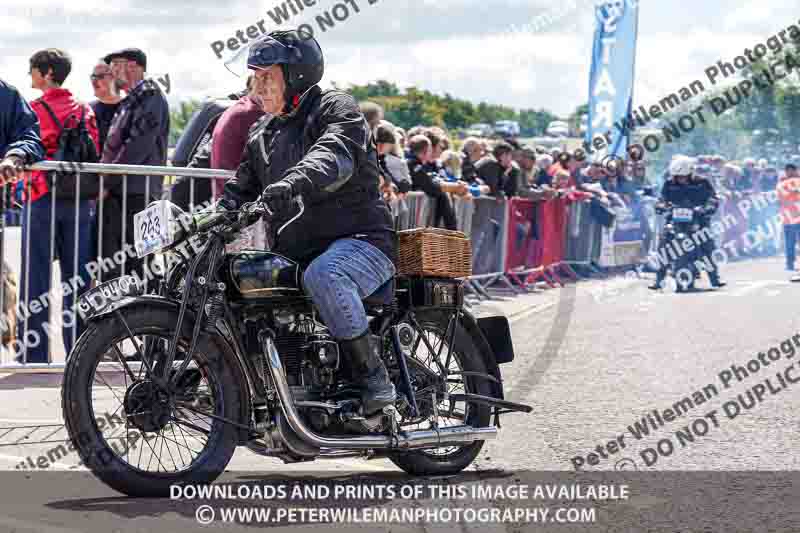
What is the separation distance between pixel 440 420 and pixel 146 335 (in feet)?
4.80

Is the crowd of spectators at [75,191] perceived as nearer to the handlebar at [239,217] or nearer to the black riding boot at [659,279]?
the handlebar at [239,217]

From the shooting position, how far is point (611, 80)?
24.9m

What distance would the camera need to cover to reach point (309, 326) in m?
6.21

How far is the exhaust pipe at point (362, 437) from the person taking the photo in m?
5.95

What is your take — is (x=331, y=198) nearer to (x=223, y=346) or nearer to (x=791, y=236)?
(x=223, y=346)

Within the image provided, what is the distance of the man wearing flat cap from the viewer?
9.30m

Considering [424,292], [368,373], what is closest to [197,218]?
[368,373]

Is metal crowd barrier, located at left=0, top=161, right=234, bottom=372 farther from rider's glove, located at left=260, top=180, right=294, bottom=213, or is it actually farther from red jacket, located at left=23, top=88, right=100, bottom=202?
rider's glove, located at left=260, top=180, right=294, bottom=213

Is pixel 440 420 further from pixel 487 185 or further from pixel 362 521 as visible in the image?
pixel 487 185

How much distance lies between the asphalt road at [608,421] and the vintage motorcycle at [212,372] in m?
0.28

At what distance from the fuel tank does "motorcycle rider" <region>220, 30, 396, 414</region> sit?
3.2 inches

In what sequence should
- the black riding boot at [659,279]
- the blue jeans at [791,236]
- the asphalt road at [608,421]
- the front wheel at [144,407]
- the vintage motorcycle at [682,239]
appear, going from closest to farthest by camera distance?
the front wheel at [144,407], the asphalt road at [608,421], the black riding boot at [659,279], the vintage motorcycle at [682,239], the blue jeans at [791,236]

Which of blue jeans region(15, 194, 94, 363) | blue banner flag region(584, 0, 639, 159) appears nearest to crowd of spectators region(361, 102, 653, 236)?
blue banner flag region(584, 0, 639, 159)

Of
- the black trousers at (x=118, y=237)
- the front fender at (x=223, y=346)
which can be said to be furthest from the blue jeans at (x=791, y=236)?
the front fender at (x=223, y=346)
